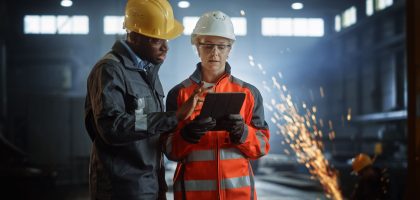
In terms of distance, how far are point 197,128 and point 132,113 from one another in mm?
331

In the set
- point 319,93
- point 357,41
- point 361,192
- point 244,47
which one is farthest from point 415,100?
point 357,41

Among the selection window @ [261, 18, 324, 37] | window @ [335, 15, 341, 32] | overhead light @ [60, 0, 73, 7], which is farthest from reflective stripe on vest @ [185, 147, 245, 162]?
window @ [335, 15, 341, 32]

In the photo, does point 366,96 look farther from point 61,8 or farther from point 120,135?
point 120,135

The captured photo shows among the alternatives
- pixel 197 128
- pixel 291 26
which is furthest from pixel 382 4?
pixel 197 128

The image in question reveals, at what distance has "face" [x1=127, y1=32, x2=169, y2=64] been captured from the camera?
2.67 meters

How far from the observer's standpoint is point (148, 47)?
2.68 metres

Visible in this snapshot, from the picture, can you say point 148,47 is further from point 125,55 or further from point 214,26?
point 214,26

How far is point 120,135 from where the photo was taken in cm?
235

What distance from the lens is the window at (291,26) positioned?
429 inches

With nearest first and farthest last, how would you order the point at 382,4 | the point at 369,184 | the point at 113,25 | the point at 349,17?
the point at 369,184 < the point at 113,25 < the point at 349,17 < the point at 382,4

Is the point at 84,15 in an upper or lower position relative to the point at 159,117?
upper

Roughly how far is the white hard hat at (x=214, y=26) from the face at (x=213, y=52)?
0.09 feet

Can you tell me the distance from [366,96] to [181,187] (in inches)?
715

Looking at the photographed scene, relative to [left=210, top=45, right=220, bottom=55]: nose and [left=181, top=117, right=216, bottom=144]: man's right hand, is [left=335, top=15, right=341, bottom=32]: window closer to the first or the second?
[left=210, top=45, right=220, bottom=55]: nose
